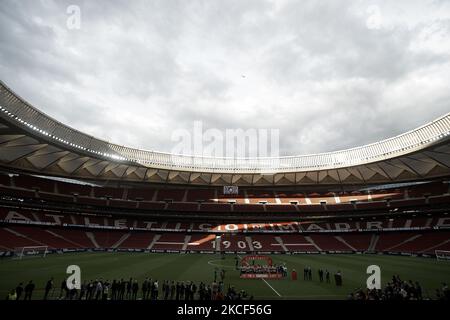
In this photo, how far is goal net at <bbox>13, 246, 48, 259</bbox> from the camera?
110ft

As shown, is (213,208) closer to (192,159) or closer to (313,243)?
(192,159)

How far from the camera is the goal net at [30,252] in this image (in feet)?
110

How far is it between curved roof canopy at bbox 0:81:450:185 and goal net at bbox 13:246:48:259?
45.8 feet

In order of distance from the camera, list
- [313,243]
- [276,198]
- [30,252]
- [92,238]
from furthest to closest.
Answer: [276,198] → [313,243] → [92,238] → [30,252]

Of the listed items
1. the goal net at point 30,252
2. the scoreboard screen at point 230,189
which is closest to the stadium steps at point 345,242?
the scoreboard screen at point 230,189

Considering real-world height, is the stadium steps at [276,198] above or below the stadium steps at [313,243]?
above

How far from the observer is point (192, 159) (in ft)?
180

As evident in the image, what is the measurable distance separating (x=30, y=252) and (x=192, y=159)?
98.2ft

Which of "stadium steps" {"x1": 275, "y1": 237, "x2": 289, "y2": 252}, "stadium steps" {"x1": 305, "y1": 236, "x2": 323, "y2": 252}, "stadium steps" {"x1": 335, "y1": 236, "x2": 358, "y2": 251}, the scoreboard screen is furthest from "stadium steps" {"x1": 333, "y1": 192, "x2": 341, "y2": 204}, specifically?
the scoreboard screen

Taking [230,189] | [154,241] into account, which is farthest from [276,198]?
[154,241]

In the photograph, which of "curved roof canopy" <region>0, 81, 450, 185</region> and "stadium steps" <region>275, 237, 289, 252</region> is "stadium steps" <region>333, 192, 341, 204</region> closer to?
"curved roof canopy" <region>0, 81, 450, 185</region>

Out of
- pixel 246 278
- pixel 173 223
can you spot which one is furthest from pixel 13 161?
pixel 246 278

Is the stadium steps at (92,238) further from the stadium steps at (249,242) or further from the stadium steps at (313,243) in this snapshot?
the stadium steps at (313,243)

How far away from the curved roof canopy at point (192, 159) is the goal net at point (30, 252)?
45.8 feet
